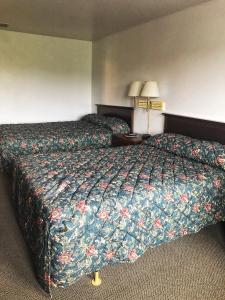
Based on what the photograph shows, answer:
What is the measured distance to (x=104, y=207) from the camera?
1.57 m

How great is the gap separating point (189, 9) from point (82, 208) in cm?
255

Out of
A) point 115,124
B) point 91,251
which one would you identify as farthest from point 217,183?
point 115,124

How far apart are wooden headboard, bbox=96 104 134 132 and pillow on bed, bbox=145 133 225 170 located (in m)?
1.00

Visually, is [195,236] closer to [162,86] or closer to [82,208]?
[82,208]

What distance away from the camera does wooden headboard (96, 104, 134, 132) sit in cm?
389

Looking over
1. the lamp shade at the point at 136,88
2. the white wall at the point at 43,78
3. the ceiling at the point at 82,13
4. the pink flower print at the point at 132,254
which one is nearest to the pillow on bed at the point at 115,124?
the lamp shade at the point at 136,88

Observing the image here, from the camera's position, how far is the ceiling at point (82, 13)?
2.76 metres

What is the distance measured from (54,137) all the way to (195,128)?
184 cm

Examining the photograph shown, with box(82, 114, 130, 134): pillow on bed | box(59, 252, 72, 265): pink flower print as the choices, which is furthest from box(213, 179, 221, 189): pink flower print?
box(82, 114, 130, 134): pillow on bed

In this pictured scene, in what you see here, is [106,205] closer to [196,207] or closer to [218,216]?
[196,207]

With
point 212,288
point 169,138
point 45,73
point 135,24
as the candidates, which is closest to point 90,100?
point 45,73

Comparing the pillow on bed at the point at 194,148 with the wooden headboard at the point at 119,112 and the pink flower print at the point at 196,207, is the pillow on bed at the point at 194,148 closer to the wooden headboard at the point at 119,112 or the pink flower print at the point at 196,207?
the pink flower print at the point at 196,207

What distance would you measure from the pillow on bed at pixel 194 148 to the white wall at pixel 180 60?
40cm

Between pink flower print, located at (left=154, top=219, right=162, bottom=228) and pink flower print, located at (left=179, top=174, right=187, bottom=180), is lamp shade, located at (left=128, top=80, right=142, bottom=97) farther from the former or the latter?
pink flower print, located at (left=154, top=219, right=162, bottom=228)
